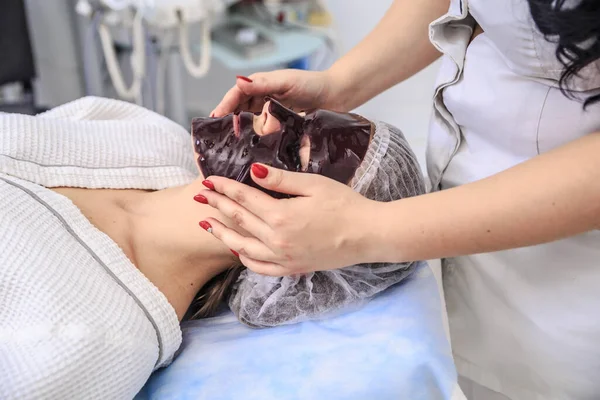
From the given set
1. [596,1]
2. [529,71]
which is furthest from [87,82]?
[596,1]

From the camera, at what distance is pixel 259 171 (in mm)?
784

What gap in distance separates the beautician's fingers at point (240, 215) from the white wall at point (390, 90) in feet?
5.94

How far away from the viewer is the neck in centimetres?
107

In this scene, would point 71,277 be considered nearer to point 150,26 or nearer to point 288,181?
point 288,181

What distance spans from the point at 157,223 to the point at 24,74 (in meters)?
1.41

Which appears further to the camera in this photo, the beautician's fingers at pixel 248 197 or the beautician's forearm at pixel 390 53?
the beautician's forearm at pixel 390 53

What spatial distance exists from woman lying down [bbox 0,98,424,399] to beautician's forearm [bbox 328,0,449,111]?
18 cm

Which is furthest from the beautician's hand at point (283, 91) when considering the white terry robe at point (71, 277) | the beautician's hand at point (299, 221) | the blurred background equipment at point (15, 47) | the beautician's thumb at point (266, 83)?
the blurred background equipment at point (15, 47)

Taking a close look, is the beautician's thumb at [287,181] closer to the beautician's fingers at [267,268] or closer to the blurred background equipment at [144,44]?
the beautician's fingers at [267,268]

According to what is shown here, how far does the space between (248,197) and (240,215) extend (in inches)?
1.2

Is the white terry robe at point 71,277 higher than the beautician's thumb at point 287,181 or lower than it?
lower

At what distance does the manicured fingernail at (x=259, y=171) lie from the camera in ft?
2.57

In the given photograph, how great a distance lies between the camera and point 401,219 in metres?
0.78

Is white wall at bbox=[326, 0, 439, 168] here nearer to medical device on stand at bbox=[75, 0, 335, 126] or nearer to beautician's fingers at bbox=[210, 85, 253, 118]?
medical device on stand at bbox=[75, 0, 335, 126]
